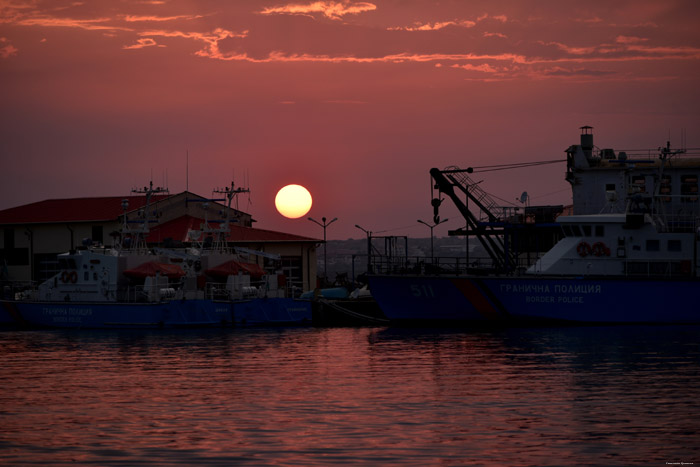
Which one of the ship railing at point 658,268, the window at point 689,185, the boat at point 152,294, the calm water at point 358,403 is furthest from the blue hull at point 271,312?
the window at point 689,185

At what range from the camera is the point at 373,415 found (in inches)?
994

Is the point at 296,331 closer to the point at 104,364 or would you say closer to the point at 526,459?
the point at 104,364

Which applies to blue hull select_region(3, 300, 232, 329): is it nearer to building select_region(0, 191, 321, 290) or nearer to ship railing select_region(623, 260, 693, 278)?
ship railing select_region(623, 260, 693, 278)

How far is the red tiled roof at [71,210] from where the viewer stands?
88500mm

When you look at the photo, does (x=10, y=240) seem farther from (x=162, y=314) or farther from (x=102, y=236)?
(x=162, y=314)

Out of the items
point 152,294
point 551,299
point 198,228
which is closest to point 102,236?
point 198,228

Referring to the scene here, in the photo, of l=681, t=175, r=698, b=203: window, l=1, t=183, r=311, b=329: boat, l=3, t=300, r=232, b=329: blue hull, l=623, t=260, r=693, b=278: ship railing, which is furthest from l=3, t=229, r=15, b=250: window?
l=623, t=260, r=693, b=278: ship railing

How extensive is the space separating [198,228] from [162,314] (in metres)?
28.1

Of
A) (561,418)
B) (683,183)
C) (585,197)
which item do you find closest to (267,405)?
(561,418)

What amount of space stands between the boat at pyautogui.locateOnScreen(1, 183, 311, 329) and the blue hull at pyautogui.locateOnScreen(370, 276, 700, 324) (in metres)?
9.44

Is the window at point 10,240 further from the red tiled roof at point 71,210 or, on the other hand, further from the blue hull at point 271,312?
the blue hull at point 271,312

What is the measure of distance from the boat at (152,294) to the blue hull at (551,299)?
9.44 m

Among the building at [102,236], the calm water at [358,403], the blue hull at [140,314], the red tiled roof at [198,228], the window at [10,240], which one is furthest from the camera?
the window at [10,240]

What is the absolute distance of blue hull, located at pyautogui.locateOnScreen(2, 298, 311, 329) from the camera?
58500mm
